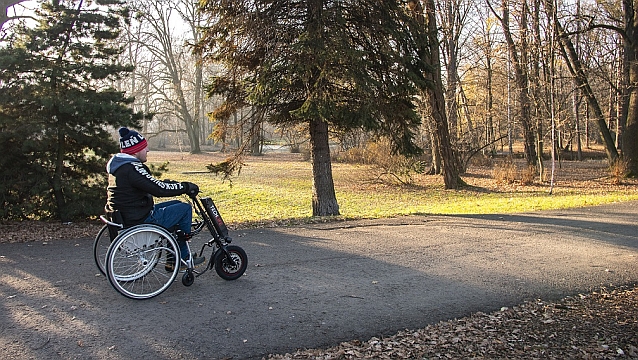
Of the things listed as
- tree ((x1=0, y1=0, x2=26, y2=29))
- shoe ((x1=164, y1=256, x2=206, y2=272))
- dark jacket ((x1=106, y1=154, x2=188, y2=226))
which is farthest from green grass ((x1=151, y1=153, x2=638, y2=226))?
dark jacket ((x1=106, y1=154, x2=188, y2=226))

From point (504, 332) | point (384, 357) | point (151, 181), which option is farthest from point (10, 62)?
point (504, 332)

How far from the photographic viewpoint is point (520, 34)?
21.0 m

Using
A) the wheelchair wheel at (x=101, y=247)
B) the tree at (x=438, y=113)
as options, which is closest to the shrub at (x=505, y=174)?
the tree at (x=438, y=113)

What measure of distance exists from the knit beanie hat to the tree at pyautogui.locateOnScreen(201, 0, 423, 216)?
500 centimetres

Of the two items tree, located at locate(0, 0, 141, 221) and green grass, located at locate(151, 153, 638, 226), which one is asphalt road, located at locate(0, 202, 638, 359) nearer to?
tree, located at locate(0, 0, 141, 221)

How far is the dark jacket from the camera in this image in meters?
4.95

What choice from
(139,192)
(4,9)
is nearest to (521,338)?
(139,192)

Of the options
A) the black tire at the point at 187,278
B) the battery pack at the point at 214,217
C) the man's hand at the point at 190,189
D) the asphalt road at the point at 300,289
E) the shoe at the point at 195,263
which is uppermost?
the man's hand at the point at 190,189

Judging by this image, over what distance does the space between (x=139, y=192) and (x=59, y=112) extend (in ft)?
16.3

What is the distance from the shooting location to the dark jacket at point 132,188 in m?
4.95

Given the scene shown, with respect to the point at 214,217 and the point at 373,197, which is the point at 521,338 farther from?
the point at 373,197

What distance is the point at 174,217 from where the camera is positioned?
518cm

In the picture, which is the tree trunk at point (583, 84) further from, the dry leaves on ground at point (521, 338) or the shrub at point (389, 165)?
the dry leaves on ground at point (521, 338)

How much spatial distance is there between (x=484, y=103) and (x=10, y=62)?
24648 millimetres
